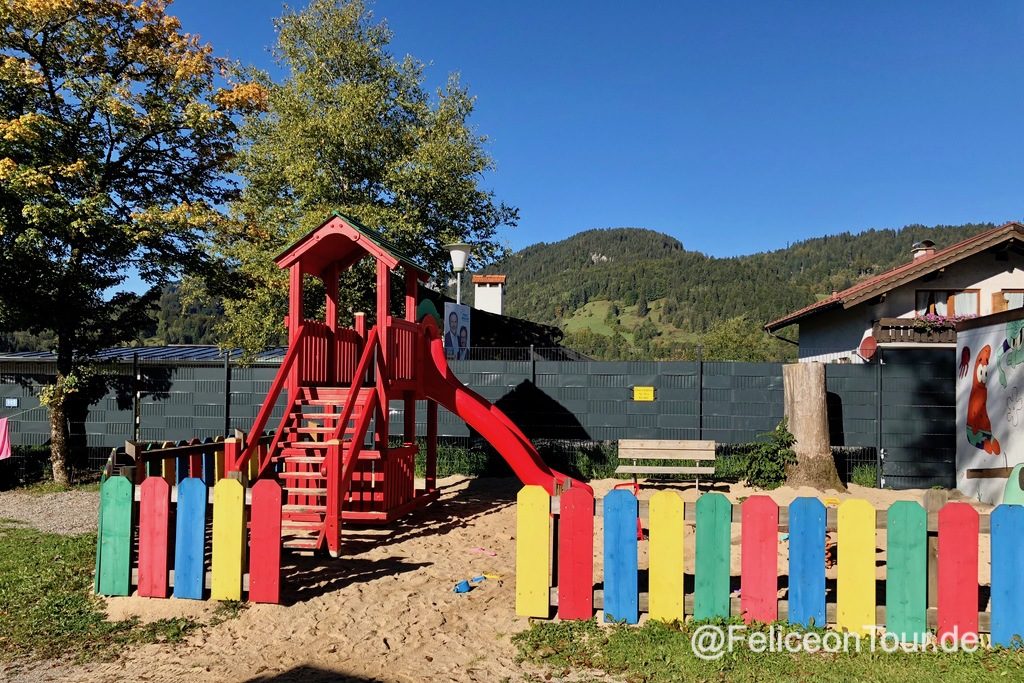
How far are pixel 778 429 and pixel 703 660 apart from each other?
8.21m

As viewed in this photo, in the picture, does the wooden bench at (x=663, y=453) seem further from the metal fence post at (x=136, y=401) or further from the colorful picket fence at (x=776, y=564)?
Result: the metal fence post at (x=136, y=401)

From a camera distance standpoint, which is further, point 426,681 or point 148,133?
point 148,133

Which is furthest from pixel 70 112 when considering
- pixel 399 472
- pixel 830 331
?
pixel 830 331

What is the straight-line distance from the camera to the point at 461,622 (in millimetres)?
5086

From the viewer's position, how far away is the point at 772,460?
11602 millimetres

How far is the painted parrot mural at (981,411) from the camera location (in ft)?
32.9

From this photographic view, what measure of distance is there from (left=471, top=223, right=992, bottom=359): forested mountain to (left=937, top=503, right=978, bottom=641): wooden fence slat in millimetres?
73818

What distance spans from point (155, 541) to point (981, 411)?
10.7 meters

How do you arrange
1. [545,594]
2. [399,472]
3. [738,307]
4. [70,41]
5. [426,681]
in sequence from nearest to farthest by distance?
[426,681], [545,594], [399,472], [70,41], [738,307]

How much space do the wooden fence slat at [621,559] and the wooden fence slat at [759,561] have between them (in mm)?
710

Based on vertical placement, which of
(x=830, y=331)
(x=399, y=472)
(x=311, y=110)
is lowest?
(x=399, y=472)

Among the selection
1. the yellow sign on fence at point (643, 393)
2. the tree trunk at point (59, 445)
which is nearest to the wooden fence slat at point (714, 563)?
the yellow sign on fence at point (643, 393)

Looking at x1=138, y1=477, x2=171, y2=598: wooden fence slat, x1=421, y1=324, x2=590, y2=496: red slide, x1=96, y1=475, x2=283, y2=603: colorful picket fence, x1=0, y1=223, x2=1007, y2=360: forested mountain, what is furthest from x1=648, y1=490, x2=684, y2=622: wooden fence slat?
x1=0, y1=223, x2=1007, y2=360: forested mountain

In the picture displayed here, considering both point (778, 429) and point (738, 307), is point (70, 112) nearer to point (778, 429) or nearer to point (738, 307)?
point (778, 429)
